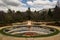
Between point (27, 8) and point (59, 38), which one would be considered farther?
point (27, 8)

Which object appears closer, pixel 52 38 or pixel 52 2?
pixel 52 38

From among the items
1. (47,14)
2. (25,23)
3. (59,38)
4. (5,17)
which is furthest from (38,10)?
(59,38)

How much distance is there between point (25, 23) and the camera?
14000 mm

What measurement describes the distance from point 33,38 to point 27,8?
6.14 m

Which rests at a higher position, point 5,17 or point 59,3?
point 59,3

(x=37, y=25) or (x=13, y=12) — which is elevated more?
(x=13, y=12)

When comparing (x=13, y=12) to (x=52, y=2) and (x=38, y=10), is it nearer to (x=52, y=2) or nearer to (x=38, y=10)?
(x=38, y=10)

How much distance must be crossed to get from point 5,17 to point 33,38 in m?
6.48

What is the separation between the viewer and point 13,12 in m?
14.2

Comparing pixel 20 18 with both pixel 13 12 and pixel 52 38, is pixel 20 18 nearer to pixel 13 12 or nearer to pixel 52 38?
pixel 13 12

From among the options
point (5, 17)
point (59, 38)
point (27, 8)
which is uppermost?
point (27, 8)

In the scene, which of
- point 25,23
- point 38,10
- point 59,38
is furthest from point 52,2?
point 59,38

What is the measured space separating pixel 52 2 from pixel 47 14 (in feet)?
4.60

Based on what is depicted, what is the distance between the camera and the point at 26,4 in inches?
558
